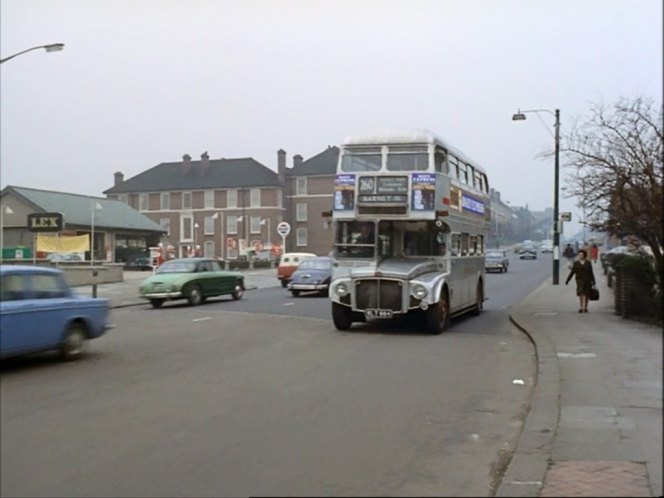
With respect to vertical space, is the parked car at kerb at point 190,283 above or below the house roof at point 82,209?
below

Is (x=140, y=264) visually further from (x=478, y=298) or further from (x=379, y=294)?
(x=379, y=294)

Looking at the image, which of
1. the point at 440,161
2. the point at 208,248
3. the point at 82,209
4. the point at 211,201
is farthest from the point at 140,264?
the point at 440,161

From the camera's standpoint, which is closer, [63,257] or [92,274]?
[92,274]

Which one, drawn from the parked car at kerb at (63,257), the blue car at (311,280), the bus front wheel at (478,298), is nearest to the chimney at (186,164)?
the parked car at kerb at (63,257)

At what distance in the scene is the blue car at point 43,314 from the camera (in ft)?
34.2

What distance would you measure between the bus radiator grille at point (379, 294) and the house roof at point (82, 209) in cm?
4301

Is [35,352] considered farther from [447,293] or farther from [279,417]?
[447,293]

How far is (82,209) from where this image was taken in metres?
60.8

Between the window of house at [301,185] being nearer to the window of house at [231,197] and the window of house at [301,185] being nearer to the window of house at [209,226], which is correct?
the window of house at [209,226]

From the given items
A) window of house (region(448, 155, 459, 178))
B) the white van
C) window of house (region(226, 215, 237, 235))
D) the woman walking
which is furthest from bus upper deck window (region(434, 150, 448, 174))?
window of house (region(226, 215, 237, 235))

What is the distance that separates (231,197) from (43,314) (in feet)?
246

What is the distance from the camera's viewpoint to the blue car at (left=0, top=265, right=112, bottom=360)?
34.2 feet

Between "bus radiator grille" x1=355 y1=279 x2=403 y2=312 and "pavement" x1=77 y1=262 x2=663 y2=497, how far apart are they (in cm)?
262

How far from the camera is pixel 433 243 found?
16438 millimetres
